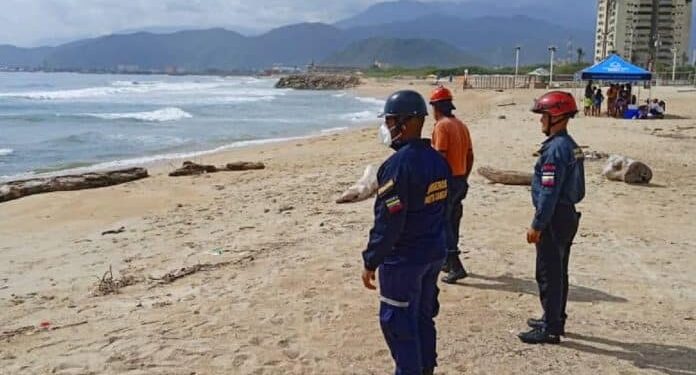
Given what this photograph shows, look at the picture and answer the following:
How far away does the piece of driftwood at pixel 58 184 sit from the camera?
12.2 meters

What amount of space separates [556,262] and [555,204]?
455 millimetres

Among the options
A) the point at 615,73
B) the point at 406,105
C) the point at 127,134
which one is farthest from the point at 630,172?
the point at 127,134

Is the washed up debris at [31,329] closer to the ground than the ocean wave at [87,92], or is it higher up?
closer to the ground

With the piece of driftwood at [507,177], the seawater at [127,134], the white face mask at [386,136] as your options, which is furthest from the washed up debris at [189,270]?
the seawater at [127,134]

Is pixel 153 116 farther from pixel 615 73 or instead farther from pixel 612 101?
pixel 615 73

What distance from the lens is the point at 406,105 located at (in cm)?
345

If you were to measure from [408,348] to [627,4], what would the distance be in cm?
10385

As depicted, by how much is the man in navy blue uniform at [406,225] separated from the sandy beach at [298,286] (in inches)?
42.0

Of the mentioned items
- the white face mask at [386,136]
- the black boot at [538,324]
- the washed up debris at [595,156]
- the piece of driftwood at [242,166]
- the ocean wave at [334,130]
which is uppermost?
the white face mask at [386,136]

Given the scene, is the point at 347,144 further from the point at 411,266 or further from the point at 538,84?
the point at 538,84

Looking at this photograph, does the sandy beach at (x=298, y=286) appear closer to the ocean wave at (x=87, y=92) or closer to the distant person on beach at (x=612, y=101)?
the distant person on beach at (x=612, y=101)

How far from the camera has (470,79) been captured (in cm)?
7006

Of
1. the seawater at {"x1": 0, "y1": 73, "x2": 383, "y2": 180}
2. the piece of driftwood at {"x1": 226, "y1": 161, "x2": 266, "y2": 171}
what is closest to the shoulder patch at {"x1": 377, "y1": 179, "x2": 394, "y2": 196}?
the piece of driftwood at {"x1": 226, "y1": 161, "x2": 266, "y2": 171}

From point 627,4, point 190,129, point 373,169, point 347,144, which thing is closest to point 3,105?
point 190,129
